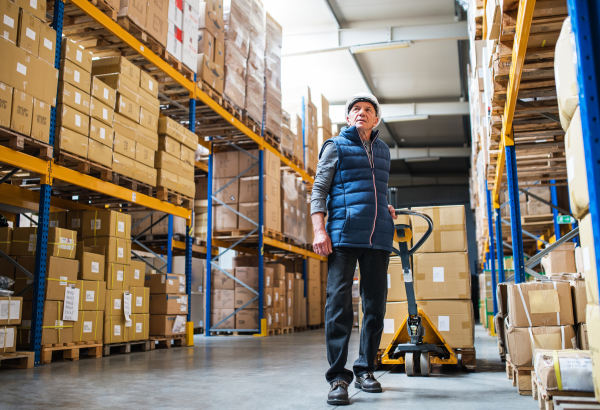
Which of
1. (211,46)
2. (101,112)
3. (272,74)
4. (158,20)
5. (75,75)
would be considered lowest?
(101,112)

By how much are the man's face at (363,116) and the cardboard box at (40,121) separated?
2.89 metres

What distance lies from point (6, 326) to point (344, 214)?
10.3 feet

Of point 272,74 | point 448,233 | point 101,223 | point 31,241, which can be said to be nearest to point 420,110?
point 272,74

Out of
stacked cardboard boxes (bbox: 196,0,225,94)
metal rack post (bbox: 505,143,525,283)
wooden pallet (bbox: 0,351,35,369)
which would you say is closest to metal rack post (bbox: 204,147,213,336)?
stacked cardboard boxes (bbox: 196,0,225,94)

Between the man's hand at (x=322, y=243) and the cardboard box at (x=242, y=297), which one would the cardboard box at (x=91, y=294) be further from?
the cardboard box at (x=242, y=297)

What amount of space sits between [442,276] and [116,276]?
3649 mm

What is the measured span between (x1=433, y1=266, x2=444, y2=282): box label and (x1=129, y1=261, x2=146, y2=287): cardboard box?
375 centimetres

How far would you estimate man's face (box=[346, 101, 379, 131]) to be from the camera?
345 centimetres

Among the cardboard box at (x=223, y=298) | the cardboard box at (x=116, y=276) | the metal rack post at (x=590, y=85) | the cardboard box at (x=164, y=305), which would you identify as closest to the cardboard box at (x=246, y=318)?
the cardboard box at (x=223, y=298)

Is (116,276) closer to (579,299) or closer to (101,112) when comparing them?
(101,112)

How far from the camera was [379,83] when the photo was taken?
16.0 m

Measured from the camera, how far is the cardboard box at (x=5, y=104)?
4391 mm

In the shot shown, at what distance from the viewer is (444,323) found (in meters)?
4.38

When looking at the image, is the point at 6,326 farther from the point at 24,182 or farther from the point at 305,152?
the point at 305,152
